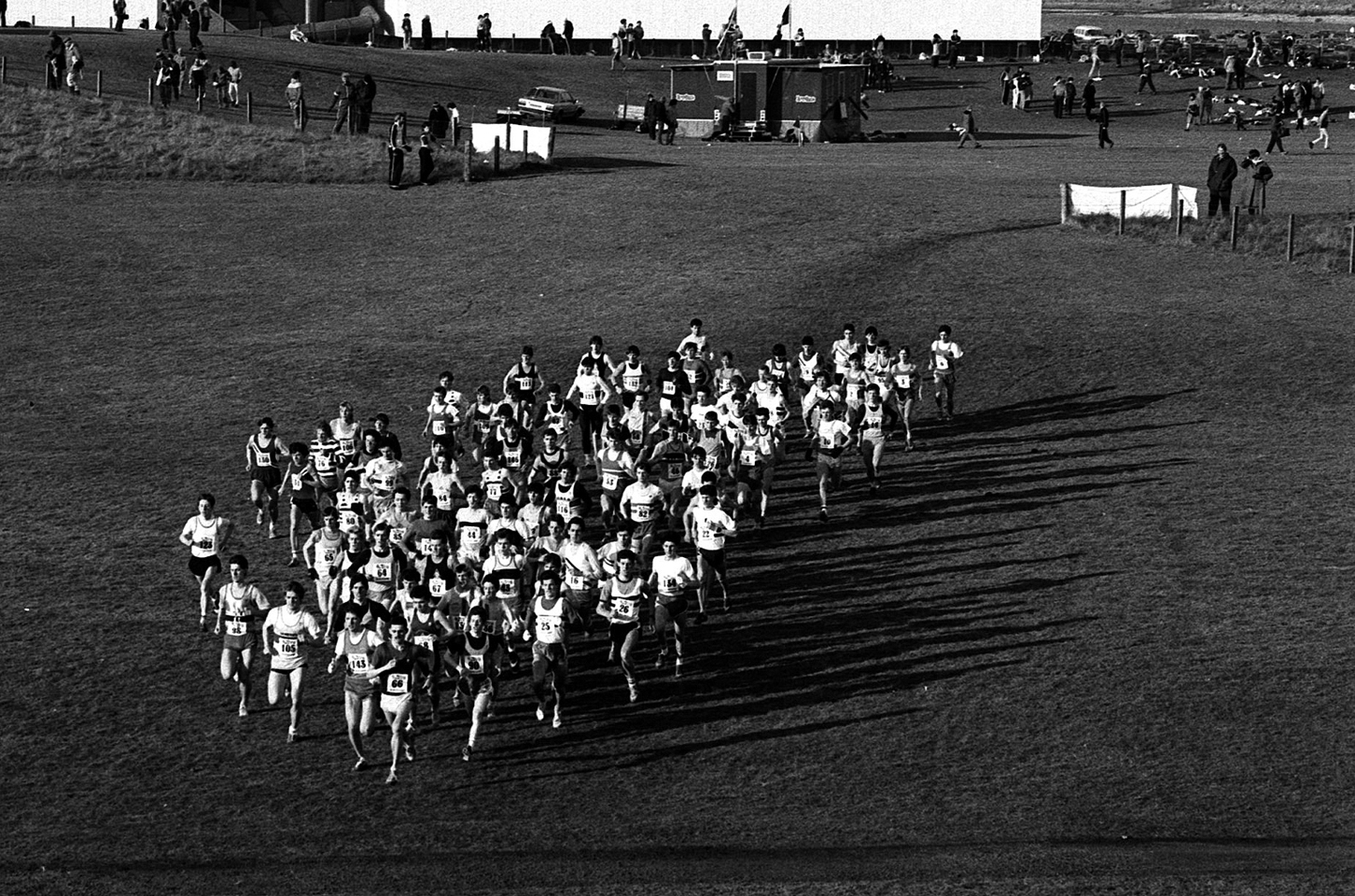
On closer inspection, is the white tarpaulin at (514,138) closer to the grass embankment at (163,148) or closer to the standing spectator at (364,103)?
the grass embankment at (163,148)

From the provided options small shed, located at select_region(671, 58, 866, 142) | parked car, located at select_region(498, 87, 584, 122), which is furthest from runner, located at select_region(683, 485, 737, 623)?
parked car, located at select_region(498, 87, 584, 122)

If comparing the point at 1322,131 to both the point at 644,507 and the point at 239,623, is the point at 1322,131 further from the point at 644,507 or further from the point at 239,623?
the point at 239,623

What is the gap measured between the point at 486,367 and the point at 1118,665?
1801 cm

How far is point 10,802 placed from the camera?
18.9 metres

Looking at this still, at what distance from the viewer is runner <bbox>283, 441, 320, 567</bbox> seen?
87.1 feet

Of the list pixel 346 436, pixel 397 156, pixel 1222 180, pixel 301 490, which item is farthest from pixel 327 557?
pixel 397 156

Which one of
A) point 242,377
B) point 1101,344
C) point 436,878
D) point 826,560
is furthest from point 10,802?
point 1101,344

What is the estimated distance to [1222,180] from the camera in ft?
149

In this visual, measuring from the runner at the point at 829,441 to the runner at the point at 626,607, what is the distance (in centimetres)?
675

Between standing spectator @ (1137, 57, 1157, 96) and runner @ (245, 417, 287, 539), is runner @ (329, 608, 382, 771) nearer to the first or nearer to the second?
runner @ (245, 417, 287, 539)

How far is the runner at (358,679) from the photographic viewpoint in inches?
764

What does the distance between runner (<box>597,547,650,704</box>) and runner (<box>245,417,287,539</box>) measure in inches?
290

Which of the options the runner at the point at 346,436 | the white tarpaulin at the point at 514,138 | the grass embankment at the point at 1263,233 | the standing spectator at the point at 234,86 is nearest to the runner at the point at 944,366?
the runner at the point at 346,436

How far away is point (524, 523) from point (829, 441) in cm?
597
